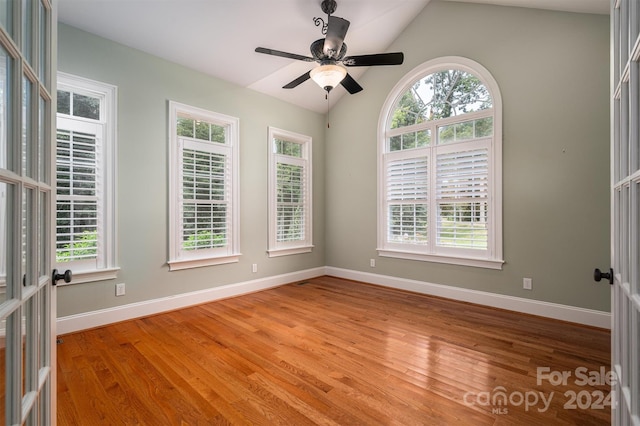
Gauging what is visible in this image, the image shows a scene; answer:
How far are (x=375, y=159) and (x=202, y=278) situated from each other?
3.08 metres

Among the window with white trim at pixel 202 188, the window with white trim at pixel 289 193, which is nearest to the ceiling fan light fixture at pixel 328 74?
the window with white trim at pixel 202 188

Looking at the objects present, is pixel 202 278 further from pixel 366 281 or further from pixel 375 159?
pixel 375 159

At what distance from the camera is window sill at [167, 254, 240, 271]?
140 inches

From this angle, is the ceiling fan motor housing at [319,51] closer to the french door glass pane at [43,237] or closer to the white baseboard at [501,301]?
the french door glass pane at [43,237]

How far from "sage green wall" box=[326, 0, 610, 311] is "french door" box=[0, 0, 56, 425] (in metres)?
3.97

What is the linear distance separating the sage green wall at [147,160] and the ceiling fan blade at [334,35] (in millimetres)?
1981

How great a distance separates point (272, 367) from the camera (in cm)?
222

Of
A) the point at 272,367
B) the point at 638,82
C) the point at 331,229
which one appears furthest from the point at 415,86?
the point at 272,367

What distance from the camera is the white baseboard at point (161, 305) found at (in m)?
2.89

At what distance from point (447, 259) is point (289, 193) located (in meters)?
2.60

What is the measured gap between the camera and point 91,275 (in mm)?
2961

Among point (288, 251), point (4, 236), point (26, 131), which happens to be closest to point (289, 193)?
point (288, 251)

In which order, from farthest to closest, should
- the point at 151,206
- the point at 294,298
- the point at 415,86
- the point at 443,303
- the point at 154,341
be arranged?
the point at 415,86 → the point at 294,298 → the point at 443,303 → the point at 151,206 → the point at 154,341

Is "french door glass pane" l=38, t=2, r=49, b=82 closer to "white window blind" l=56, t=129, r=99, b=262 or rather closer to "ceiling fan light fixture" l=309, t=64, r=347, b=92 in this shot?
"ceiling fan light fixture" l=309, t=64, r=347, b=92
